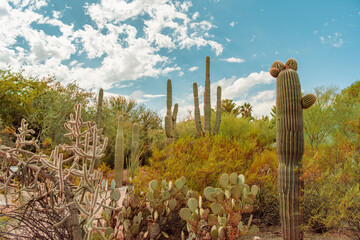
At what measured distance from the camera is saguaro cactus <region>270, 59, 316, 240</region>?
3.97 metres

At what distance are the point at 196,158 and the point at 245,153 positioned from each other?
1.55 meters

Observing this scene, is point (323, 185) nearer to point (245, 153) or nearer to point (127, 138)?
point (245, 153)

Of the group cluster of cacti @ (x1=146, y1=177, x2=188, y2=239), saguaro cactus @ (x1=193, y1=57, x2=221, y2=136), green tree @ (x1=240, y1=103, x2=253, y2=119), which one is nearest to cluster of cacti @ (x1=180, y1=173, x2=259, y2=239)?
cluster of cacti @ (x1=146, y1=177, x2=188, y2=239)

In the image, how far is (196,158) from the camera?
4812 mm

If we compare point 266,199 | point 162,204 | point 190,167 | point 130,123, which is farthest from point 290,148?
point 130,123

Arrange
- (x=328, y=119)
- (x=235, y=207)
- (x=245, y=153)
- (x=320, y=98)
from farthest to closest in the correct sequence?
(x=320, y=98), (x=328, y=119), (x=245, y=153), (x=235, y=207)

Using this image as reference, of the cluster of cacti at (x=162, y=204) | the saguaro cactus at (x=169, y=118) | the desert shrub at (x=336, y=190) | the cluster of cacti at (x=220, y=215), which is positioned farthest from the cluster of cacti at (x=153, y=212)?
the saguaro cactus at (x=169, y=118)

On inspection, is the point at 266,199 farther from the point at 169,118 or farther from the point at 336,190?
the point at 169,118

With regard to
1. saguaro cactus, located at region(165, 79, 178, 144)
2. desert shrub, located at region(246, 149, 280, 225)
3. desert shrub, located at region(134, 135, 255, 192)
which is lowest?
desert shrub, located at region(246, 149, 280, 225)

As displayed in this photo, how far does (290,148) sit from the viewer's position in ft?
13.3

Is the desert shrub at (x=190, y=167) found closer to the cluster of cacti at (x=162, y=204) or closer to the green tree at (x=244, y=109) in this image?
the cluster of cacti at (x=162, y=204)

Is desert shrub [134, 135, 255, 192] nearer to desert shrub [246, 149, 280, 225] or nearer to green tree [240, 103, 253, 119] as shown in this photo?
desert shrub [246, 149, 280, 225]

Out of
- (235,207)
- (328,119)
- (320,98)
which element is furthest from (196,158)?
(320,98)

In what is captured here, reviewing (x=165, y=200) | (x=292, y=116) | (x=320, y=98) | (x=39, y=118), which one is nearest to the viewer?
(x=165, y=200)
